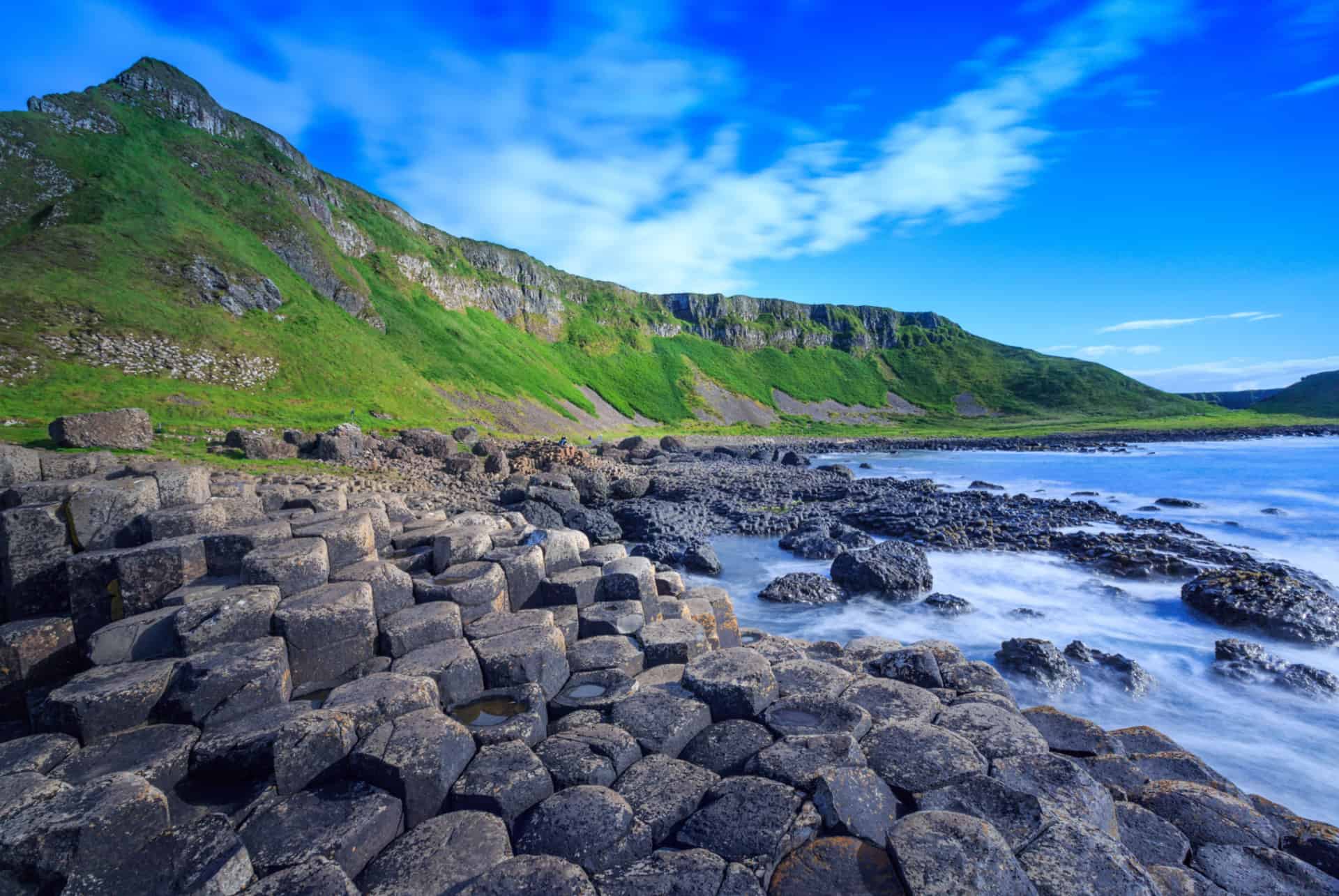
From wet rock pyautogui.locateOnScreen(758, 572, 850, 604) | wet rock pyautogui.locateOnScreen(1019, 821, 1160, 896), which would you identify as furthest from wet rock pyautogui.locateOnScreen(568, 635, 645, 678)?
wet rock pyautogui.locateOnScreen(758, 572, 850, 604)

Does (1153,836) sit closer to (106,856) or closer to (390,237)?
(106,856)

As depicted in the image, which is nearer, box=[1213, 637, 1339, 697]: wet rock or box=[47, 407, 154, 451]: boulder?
box=[1213, 637, 1339, 697]: wet rock

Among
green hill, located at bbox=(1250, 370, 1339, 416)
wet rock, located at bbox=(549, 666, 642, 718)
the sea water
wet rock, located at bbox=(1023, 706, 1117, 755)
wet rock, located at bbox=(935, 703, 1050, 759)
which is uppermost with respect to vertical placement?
green hill, located at bbox=(1250, 370, 1339, 416)

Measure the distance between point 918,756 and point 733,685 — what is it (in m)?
1.55

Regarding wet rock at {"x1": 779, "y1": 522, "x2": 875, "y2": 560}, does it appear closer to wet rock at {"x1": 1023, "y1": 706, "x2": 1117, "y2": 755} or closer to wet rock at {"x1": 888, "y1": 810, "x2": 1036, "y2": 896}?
wet rock at {"x1": 1023, "y1": 706, "x2": 1117, "y2": 755}

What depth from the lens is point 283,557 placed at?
19.9 feet

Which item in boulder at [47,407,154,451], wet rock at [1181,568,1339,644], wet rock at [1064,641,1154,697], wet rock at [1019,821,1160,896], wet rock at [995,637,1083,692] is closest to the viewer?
wet rock at [1019,821,1160,896]

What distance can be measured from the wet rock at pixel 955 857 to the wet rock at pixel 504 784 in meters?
2.34

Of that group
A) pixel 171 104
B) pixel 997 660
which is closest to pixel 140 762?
pixel 997 660

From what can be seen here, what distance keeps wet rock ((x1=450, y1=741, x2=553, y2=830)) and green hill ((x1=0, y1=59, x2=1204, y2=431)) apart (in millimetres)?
29071

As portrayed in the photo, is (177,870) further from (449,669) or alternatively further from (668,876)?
(668,876)

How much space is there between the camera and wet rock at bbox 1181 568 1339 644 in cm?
1095

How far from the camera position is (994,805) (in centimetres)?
371

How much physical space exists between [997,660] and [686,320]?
470 ft
